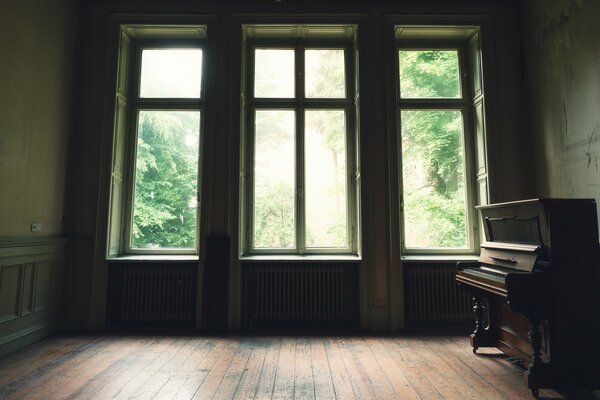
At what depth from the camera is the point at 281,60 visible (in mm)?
4320

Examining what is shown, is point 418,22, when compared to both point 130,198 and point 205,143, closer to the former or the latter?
point 205,143

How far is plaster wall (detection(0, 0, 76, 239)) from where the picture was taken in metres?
2.95

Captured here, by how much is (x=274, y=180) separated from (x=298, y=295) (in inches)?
55.0

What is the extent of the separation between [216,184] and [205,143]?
506 mm

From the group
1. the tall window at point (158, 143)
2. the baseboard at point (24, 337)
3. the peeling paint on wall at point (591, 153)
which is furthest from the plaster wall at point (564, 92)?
the baseboard at point (24, 337)

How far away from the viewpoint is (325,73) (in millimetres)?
4297

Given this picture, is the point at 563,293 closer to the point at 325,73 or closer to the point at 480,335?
the point at 480,335

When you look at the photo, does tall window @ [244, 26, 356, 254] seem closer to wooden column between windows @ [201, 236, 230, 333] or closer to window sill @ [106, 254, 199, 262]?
wooden column between windows @ [201, 236, 230, 333]

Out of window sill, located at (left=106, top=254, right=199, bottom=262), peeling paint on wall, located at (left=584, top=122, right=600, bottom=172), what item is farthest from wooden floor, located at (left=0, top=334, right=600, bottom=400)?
peeling paint on wall, located at (left=584, top=122, right=600, bottom=172)

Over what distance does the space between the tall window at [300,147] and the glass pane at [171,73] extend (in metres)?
0.67

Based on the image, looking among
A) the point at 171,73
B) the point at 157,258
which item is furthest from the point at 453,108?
the point at 157,258

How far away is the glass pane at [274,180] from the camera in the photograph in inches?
160

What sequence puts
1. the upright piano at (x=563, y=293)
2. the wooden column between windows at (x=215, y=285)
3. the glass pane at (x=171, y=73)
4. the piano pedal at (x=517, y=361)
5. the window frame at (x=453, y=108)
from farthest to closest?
1. the glass pane at (x=171, y=73)
2. the window frame at (x=453, y=108)
3. the wooden column between windows at (x=215, y=285)
4. the piano pedal at (x=517, y=361)
5. the upright piano at (x=563, y=293)

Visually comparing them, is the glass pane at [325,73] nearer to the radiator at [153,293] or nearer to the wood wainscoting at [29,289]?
the radiator at [153,293]
